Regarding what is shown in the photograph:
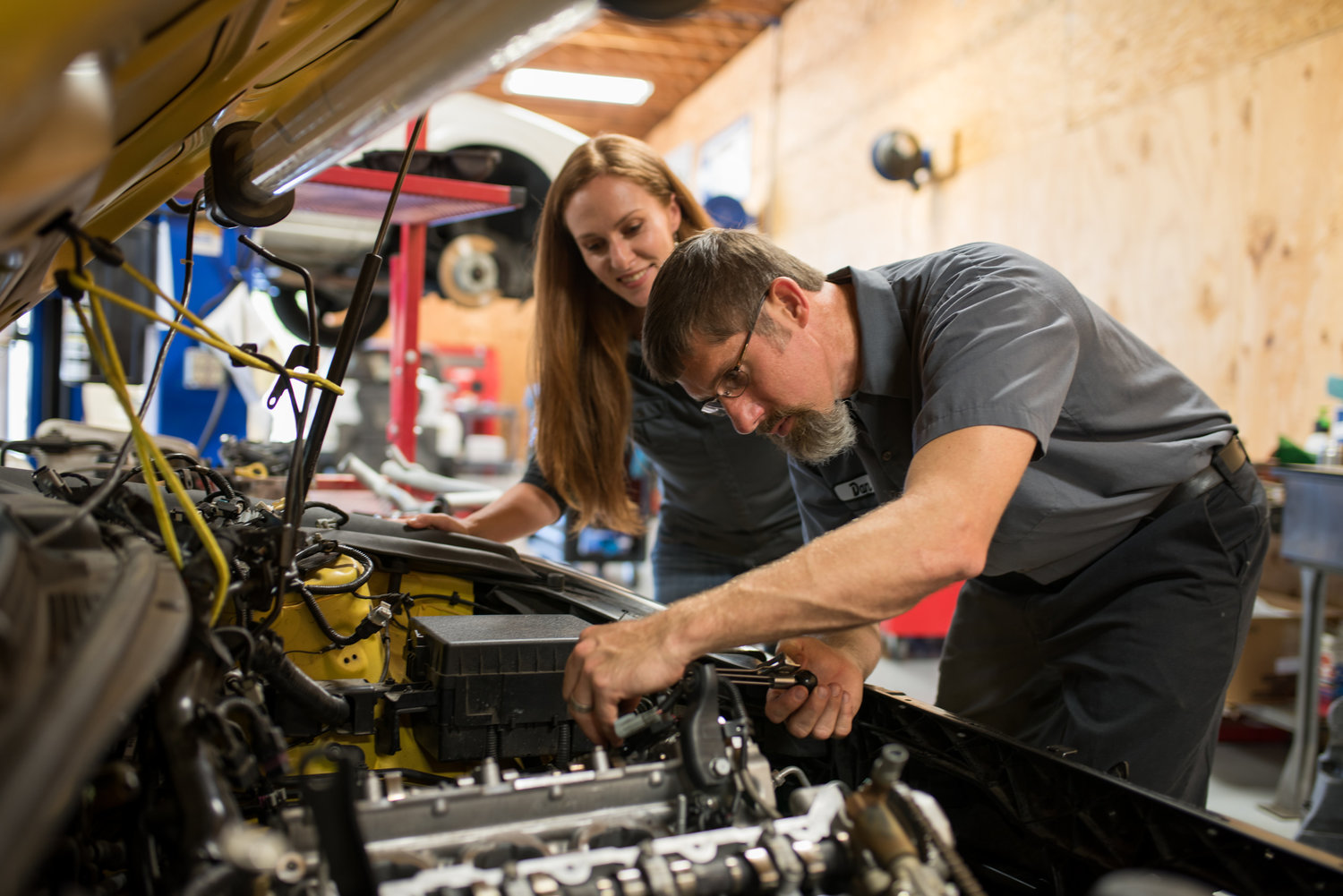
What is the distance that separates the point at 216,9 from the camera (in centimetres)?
83

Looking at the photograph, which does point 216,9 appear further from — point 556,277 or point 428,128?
point 428,128

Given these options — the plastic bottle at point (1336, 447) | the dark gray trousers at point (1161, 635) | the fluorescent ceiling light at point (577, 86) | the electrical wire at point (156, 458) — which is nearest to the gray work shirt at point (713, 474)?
the dark gray trousers at point (1161, 635)

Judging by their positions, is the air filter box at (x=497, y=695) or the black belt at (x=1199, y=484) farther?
the black belt at (x=1199, y=484)

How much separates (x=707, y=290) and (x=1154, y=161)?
3.67 meters

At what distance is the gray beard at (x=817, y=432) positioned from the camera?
1438mm

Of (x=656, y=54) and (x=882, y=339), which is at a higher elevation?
(x=656, y=54)

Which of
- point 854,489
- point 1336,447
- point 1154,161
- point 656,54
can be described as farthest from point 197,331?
point 656,54

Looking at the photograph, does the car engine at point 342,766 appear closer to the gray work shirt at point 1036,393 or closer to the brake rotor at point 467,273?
the gray work shirt at point 1036,393

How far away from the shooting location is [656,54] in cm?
970

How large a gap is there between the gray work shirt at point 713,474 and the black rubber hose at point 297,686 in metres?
1.15

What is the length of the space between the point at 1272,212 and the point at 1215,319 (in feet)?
1.58

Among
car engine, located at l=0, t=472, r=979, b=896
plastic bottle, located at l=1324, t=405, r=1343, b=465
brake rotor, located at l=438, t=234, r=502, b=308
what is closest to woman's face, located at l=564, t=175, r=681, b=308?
car engine, located at l=0, t=472, r=979, b=896

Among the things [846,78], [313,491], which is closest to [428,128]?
[313,491]

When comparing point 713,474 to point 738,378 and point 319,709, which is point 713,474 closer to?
point 738,378
